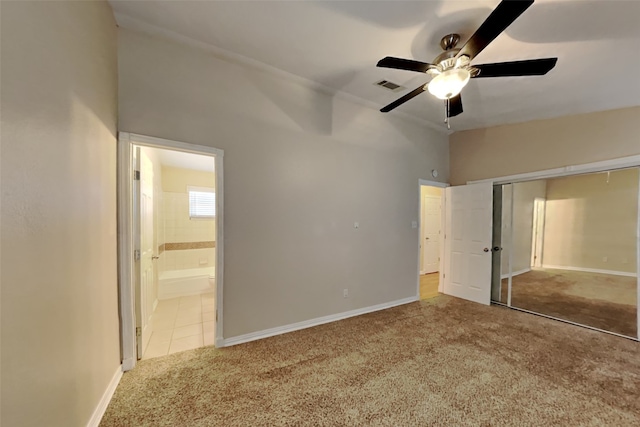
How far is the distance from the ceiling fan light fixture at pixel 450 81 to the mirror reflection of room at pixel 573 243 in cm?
310

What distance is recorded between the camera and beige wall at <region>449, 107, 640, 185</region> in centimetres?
301

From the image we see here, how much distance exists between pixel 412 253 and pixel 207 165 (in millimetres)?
4316

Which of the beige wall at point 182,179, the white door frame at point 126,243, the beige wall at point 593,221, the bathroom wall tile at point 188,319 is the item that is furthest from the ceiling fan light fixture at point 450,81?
the beige wall at point 593,221

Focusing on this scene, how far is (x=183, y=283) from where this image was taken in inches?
174

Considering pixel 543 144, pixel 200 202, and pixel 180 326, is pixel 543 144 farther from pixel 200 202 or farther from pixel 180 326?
pixel 200 202

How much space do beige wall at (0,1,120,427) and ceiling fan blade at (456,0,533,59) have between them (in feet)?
7.30

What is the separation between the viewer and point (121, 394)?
190cm

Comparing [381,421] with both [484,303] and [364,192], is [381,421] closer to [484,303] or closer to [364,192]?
[364,192]

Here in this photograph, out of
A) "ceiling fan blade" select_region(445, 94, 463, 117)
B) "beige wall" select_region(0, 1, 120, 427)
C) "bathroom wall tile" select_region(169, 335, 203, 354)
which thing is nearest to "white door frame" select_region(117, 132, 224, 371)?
"beige wall" select_region(0, 1, 120, 427)

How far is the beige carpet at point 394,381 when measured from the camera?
171 centimetres

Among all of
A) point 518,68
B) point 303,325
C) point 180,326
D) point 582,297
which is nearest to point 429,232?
point 582,297

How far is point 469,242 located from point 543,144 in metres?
1.81

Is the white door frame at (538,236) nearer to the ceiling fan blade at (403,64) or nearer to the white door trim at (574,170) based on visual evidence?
the white door trim at (574,170)

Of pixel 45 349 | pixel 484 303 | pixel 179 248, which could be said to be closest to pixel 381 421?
pixel 45 349
